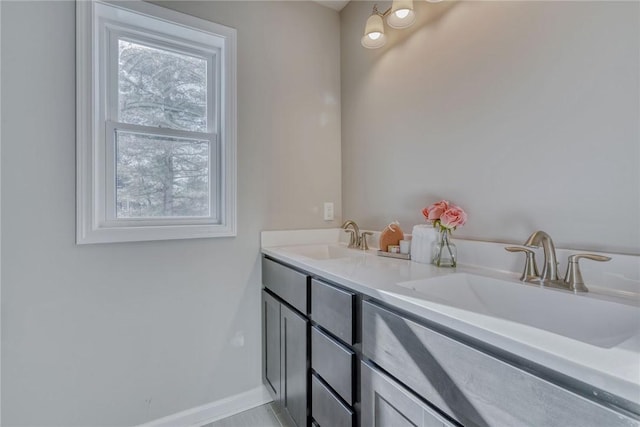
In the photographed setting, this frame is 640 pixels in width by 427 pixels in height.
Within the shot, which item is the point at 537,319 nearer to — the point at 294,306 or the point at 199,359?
the point at 294,306

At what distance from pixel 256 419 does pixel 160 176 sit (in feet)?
4.80

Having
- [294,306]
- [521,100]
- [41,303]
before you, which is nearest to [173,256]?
[41,303]

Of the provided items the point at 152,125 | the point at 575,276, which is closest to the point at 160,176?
the point at 152,125

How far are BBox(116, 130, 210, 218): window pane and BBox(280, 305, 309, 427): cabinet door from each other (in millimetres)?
826

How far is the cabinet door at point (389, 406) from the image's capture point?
72 cm

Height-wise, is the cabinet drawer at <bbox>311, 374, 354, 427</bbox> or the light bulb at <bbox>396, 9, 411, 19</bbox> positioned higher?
the light bulb at <bbox>396, 9, 411, 19</bbox>

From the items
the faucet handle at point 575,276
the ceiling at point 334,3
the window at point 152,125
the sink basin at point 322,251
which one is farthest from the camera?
the ceiling at point 334,3

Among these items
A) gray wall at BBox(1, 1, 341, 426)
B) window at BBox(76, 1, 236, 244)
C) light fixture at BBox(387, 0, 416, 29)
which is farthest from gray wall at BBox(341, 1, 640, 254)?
window at BBox(76, 1, 236, 244)

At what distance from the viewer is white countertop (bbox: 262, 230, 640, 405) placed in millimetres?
437

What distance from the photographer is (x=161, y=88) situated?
1.63 metres

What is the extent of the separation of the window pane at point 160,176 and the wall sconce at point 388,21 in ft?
3.67

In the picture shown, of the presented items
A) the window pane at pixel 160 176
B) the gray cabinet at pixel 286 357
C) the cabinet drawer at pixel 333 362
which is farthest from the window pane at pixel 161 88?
the cabinet drawer at pixel 333 362

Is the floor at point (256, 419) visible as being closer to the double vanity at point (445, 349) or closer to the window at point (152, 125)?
the double vanity at point (445, 349)

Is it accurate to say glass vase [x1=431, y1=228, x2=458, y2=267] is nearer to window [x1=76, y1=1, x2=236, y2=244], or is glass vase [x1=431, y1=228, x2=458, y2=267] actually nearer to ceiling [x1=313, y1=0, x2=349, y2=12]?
window [x1=76, y1=1, x2=236, y2=244]
